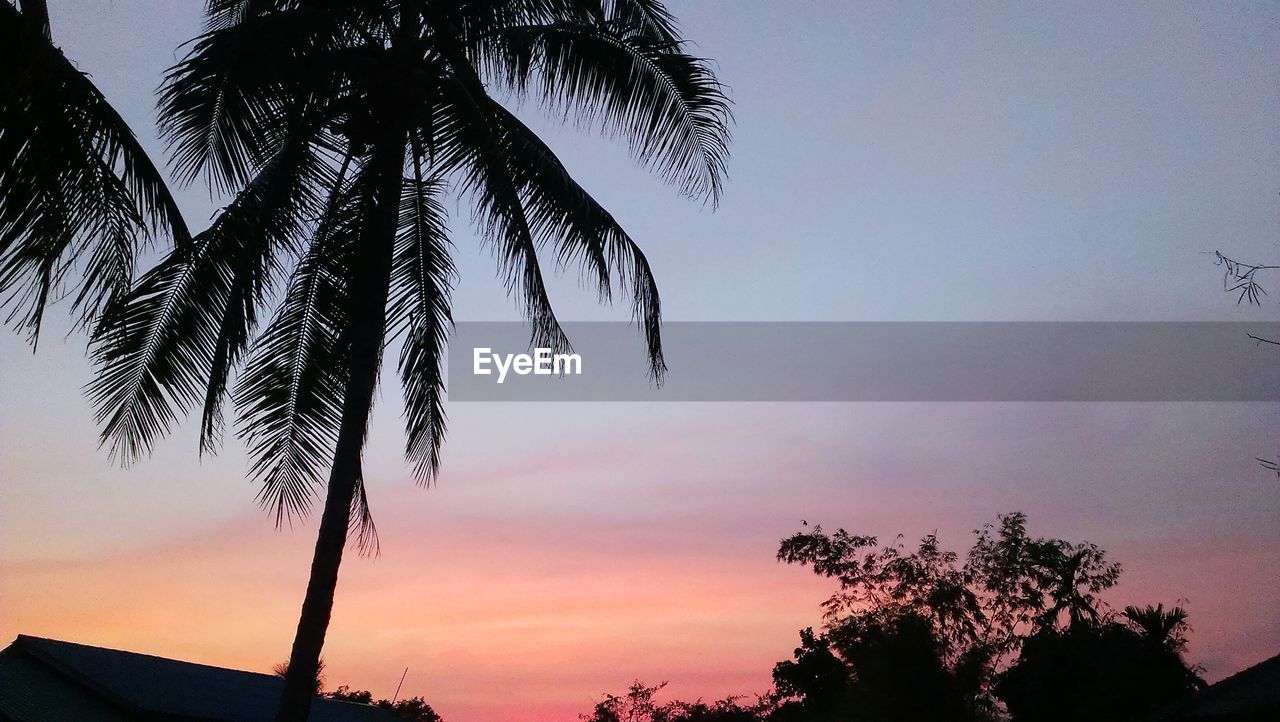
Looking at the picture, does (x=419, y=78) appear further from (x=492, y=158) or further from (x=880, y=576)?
(x=880, y=576)

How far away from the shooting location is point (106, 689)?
19922 mm

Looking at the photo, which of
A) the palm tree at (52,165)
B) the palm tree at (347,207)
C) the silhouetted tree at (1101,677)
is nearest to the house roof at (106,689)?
the palm tree at (347,207)

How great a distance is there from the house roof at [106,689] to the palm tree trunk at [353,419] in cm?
1288

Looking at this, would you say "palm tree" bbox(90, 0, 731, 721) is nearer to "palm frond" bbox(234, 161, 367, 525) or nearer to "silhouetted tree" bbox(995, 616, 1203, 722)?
"palm frond" bbox(234, 161, 367, 525)

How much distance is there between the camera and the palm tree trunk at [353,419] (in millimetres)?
8828

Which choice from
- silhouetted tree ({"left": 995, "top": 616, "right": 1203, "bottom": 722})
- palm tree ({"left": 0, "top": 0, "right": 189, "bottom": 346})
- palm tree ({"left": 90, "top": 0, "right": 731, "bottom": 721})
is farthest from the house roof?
silhouetted tree ({"left": 995, "top": 616, "right": 1203, "bottom": 722})

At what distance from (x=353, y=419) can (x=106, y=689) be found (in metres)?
14.4

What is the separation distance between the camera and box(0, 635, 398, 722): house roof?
63.7ft

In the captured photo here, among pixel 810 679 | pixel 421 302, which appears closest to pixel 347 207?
pixel 421 302

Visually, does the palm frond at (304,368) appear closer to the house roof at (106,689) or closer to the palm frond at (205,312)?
the palm frond at (205,312)

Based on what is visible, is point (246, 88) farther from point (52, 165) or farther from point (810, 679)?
point (810, 679)

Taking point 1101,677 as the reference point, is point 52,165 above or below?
above

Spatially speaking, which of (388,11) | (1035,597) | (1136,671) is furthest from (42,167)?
(1035,597)

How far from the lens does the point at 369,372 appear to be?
31.7ft
